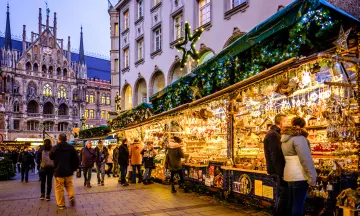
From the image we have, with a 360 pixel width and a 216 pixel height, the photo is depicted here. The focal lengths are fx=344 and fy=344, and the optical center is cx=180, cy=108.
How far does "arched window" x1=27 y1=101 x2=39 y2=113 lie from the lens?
216ft

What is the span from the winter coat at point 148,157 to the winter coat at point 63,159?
17.0 feet

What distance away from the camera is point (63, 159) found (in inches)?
336

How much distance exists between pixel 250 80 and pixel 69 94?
67.6 m

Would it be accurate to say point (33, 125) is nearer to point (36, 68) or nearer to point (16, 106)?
point (16, 106)

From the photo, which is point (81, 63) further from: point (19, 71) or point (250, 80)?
point (250, 80)

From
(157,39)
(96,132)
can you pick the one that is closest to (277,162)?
(157,39)

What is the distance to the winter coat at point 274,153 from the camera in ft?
18.2

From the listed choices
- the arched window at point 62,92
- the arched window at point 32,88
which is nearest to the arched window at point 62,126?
the arched window at point 62,92

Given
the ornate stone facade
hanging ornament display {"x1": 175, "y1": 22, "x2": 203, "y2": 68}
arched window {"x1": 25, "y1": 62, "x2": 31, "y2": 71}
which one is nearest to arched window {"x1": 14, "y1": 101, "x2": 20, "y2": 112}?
the ornate stone facade

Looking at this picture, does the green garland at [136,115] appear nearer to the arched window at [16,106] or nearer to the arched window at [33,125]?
the arched window at [16,106]

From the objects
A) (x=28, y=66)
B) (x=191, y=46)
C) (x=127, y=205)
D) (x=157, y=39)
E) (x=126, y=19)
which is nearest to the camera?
(x=127, y=205)

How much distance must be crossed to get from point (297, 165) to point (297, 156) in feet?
0.43

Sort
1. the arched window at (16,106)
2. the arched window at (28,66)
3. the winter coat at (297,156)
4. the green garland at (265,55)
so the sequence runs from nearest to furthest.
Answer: the winter coat at (297,156) < the green garland at (265,55) < the arched window at (16,106) < the arched window at (28,66)

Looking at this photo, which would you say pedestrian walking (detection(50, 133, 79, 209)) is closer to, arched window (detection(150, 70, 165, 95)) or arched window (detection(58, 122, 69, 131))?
arched window (detection(150, 70, 165, 95))
